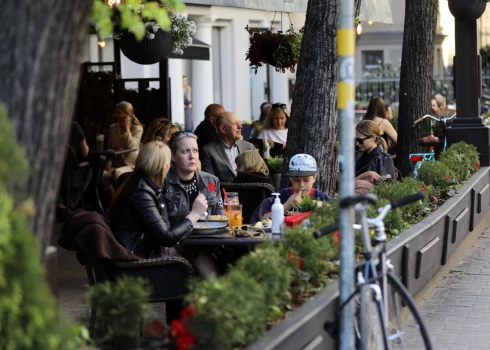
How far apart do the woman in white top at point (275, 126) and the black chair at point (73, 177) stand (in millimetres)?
2184

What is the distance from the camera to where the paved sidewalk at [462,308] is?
731cm

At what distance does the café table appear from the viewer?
13.2 metres

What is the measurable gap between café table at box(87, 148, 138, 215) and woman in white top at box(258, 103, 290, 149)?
1.61m

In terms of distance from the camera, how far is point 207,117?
1254 centimetres

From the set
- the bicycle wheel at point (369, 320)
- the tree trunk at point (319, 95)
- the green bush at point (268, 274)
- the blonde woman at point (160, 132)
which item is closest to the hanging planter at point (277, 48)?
the blonde woman at point (160, 132)

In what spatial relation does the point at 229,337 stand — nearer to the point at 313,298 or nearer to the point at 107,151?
the point at 313,298

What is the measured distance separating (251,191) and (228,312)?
5354mm

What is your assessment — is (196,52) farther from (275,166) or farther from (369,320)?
(369,320)

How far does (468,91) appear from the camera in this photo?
563 inches

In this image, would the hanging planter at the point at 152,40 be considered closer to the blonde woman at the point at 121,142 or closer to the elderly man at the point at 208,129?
the elderly man at the point at 208,129

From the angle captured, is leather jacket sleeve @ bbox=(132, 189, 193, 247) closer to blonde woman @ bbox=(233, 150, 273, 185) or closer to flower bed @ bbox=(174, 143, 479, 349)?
flower bed @ bbox=(174, 143, 479, 349)

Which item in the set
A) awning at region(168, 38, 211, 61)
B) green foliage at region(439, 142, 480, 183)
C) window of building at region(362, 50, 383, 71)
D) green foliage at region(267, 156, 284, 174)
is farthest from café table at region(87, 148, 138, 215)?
window of building at region(362, 50, 383, 71)

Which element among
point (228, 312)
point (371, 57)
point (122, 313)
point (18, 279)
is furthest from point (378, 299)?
point (371, 57)

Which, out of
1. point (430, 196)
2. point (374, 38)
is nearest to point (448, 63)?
point (374, 38)
